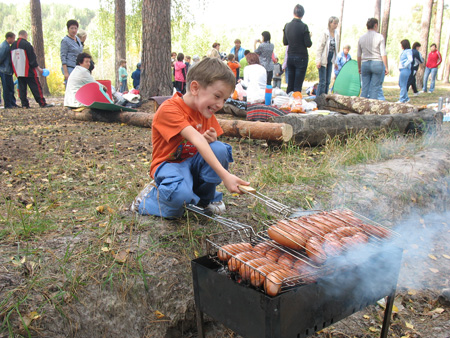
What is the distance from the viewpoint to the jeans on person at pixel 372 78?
9398mm

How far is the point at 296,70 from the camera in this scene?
9.16m

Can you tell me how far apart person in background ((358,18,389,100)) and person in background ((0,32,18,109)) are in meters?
9.37

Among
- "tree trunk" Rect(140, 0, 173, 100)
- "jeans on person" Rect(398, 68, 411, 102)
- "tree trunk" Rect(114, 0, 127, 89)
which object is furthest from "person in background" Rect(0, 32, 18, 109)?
"jeans on person" Rect(398, 68, 411, 102)

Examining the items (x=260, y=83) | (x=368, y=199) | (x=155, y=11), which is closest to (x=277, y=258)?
(x=368, y=199)

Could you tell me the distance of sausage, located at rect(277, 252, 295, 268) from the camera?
1.81 metres

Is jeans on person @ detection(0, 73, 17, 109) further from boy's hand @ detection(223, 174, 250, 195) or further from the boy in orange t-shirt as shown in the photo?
boy's hand @ detection(223, 174, 250, 195)

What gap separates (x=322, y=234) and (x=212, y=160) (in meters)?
0.82

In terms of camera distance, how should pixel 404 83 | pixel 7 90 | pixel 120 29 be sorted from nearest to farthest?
pixel 7 90
pixel 404 83
pixel 120 29

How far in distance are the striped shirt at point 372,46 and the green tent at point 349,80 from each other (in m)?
1.16

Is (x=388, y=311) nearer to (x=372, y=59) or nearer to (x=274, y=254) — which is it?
(x=274, y=254)

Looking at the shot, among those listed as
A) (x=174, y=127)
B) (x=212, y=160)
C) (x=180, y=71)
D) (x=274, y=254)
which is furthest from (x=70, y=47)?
(x=274, y=254)

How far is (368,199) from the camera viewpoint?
381 centimetres

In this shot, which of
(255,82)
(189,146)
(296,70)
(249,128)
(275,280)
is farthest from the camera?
(296,70)

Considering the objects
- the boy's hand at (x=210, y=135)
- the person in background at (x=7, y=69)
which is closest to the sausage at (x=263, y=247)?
the boy's hand at (x=210, y=135)
